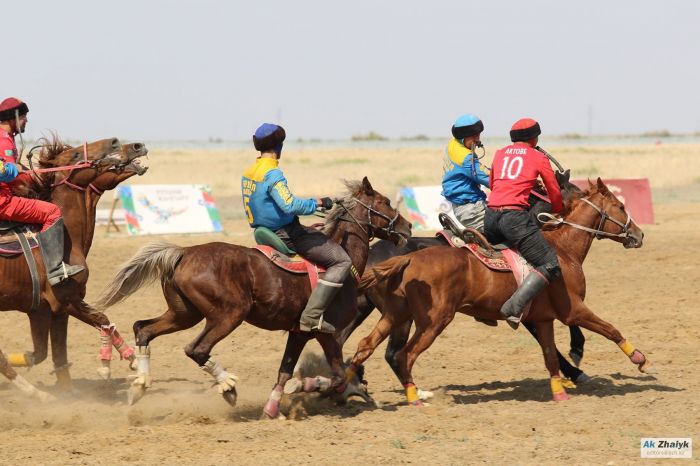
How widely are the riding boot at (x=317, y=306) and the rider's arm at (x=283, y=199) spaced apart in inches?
23.4

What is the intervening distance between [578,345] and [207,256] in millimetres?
3931

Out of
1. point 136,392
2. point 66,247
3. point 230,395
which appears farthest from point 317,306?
point 66,247

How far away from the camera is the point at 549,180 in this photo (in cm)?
902

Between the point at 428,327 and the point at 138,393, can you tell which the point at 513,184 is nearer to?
the point at 428,327

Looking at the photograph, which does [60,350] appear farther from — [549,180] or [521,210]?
[549,180]

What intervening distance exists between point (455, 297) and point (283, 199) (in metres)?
1.76

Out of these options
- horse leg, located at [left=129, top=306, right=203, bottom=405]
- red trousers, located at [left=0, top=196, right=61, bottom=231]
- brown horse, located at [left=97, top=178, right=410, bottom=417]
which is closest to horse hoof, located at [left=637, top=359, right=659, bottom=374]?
brown horse, located at [left=97, top=178, right=410, bottom=417]

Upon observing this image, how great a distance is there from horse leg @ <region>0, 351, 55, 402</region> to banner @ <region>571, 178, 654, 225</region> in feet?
54.9

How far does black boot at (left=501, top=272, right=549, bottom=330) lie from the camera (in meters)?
8.70

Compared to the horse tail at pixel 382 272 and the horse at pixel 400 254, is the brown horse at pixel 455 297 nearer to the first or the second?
the horse tail at pixel 382 272

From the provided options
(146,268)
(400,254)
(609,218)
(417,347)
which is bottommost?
(417,347)

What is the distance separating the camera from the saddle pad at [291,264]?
816 cm

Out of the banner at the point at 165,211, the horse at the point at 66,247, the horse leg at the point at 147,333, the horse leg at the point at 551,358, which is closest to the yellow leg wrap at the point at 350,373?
the horse leg at the point at 147,333

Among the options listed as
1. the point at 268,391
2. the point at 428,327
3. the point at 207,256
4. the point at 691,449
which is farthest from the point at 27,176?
the point at 691,449
